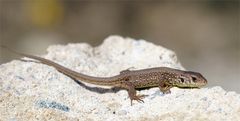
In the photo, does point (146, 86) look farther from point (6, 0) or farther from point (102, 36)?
point (6, 0)

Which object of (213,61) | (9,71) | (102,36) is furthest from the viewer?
(102,36)

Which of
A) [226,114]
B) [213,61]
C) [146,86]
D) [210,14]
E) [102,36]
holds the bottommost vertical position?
[226,114]

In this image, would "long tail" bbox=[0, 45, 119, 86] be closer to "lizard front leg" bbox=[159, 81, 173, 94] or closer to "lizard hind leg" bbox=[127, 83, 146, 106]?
"lizard hind leg" bbox=[127, 83, 146, 106]

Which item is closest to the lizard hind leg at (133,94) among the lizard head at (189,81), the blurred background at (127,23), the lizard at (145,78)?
the lizard at (145,78)

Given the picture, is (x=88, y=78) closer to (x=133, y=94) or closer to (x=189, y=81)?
(x=133, y=94)

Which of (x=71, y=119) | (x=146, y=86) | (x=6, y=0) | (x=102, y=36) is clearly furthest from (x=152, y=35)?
(x=71, y=119)
